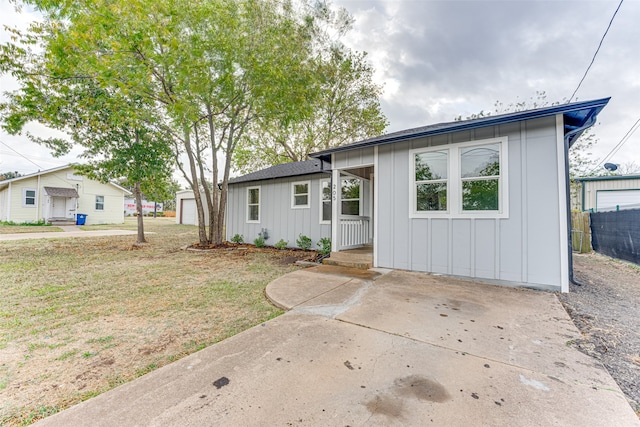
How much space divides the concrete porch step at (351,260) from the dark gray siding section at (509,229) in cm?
62

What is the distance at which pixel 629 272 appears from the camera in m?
5.70

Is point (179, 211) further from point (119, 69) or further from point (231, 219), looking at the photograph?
point (119, 69)

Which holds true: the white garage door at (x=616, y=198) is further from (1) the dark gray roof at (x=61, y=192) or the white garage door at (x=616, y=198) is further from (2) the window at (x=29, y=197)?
(2) the window at (x=29, y=197)

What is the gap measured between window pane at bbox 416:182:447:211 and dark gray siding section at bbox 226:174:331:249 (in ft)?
11.2

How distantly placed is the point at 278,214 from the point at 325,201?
2.11 meters

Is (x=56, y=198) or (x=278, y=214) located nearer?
(x=278, y=214)

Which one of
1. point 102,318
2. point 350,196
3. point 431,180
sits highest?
point 431,180

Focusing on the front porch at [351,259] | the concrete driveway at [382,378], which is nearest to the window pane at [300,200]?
the front porch at [351,259]

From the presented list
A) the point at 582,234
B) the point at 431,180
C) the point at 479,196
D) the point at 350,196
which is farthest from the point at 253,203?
the point at 582,234

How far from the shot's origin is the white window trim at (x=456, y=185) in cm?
445

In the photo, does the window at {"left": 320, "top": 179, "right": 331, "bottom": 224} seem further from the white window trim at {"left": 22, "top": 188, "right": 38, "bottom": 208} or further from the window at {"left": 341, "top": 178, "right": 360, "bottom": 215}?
the white window trim at {"left": 22, "top": 188, "right": 38, "bottom": 208}

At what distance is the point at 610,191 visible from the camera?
34.3 feet

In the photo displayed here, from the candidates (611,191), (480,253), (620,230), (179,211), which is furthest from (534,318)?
(179,211)

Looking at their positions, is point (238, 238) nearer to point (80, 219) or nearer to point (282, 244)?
point (282, 244)
